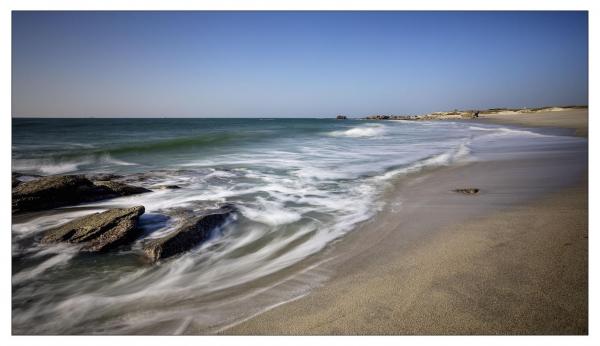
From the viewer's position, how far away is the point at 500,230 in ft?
11.3

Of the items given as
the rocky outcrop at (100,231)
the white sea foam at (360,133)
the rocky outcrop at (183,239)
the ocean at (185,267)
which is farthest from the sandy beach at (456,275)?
the white sea foam at (360,133)

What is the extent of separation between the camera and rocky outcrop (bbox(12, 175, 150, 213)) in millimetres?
4797

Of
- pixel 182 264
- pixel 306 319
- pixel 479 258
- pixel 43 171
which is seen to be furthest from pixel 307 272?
pixel 43 171

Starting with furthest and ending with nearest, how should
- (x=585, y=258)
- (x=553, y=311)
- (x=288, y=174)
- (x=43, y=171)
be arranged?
(x=43, y=171), (x=288, y=174), (x=585, y=258), (x=553, y=311)

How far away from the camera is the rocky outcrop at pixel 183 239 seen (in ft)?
10.5

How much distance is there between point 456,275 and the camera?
2551 mm

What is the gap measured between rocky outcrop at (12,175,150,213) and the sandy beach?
15.1 feet

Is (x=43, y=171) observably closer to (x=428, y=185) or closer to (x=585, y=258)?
(x=428, y=185)

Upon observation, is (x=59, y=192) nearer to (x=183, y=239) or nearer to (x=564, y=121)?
(x=183, y=239)

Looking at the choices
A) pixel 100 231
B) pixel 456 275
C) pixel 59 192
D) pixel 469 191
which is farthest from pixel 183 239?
pixel 469 191

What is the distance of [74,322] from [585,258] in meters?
4.19

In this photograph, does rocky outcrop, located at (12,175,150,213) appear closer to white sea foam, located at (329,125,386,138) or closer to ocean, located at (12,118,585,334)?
ocean, located at (12,118,585,334)

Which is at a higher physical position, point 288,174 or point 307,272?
point 288,174

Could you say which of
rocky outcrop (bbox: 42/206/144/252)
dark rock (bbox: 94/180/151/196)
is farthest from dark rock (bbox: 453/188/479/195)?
dark rock (bbox: 94/180/151/196)
